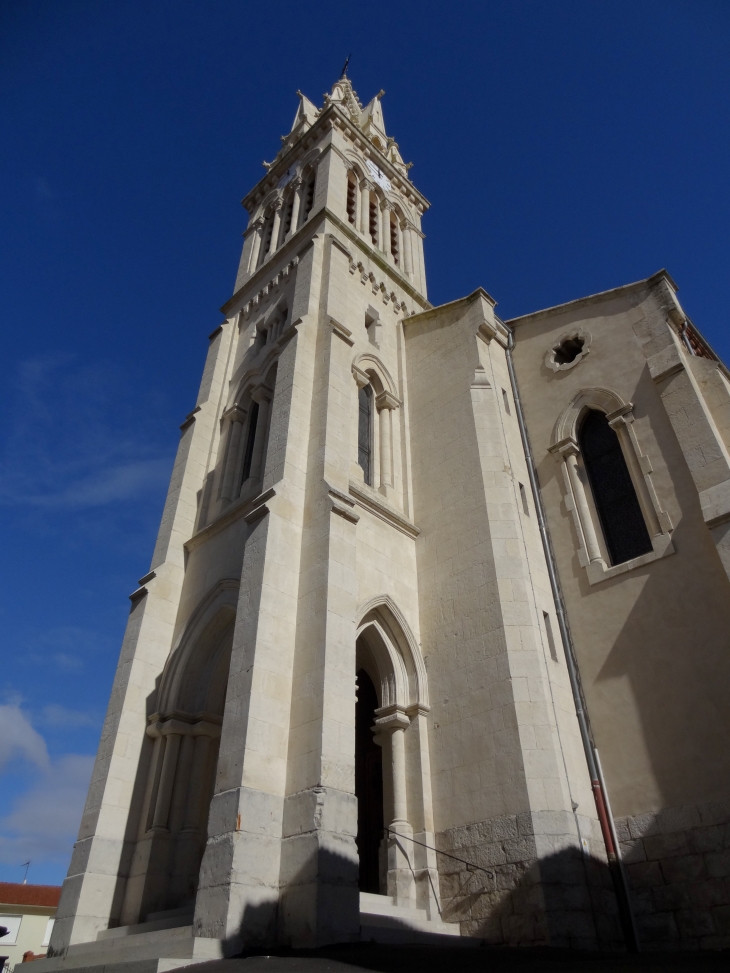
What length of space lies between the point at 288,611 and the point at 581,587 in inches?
223

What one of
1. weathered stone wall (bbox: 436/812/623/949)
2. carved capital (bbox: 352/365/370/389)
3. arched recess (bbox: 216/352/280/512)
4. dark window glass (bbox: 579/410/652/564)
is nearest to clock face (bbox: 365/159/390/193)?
arched recess (bbox: 216/352/280/512)

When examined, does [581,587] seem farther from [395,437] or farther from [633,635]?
[395,437]

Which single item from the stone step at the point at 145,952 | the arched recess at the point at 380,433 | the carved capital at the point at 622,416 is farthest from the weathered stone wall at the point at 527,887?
the carved capital at the point at 622,416

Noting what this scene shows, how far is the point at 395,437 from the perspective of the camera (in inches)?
631

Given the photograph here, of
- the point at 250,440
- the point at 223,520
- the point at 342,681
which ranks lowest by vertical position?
the point at 342,681

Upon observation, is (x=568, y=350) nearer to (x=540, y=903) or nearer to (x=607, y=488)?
(x=607, y=488)

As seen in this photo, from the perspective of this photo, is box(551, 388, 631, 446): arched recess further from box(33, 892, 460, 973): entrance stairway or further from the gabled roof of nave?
the gabled roof of nave

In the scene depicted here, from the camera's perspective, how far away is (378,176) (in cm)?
2428

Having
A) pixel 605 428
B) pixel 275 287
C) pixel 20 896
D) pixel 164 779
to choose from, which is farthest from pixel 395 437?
pixel 20 896

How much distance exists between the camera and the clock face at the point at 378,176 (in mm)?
23828

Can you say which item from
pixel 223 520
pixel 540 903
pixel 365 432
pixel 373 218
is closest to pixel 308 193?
pixel 373 218

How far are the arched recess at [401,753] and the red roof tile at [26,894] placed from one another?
32248mm

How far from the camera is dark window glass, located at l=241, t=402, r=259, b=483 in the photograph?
16047 mm

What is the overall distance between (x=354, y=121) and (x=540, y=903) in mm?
25137
